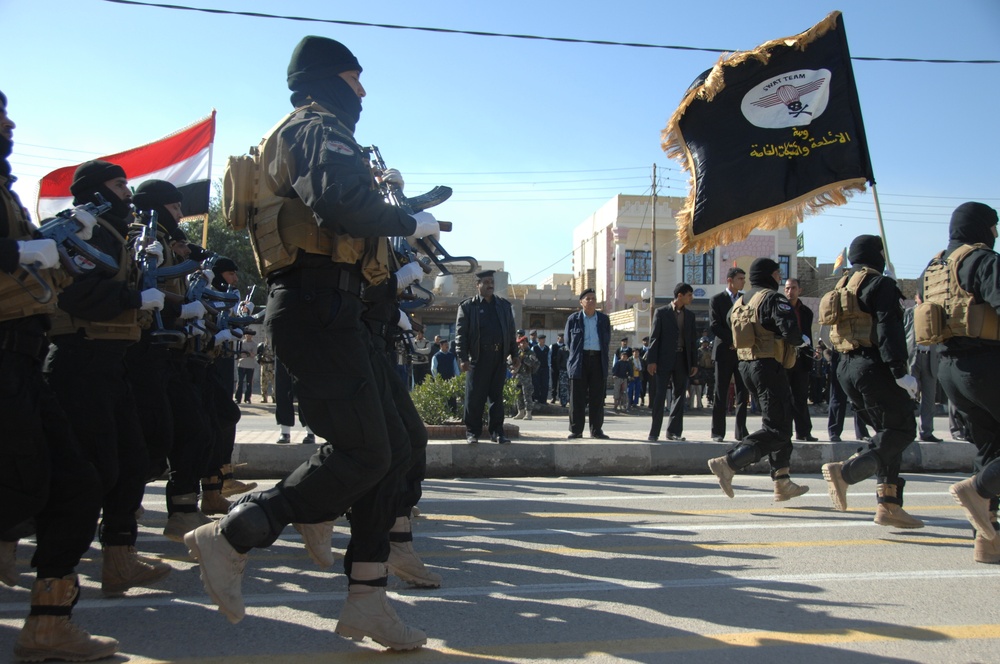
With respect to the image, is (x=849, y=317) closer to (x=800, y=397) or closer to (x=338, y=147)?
(x=338, y=147)

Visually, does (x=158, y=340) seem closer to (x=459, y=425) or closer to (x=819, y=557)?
(x=819, y=557)

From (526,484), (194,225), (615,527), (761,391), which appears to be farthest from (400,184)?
(194,225)

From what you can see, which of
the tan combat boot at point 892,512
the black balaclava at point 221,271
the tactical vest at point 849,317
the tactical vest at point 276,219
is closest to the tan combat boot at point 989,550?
the tan combat boot at point 892,512

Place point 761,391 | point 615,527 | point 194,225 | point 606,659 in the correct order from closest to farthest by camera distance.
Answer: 1. point 606,659
2. point 615,527
3. point 761,391
4. point 194,225

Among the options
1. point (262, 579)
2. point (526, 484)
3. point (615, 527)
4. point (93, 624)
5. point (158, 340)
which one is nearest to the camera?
point (93, 624)

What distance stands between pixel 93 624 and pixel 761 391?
5.23 metres

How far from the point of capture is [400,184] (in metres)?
3.88

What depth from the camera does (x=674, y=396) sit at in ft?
34.6

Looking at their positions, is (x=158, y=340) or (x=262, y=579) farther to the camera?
(x=158, y=340)

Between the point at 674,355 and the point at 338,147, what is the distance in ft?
26.2

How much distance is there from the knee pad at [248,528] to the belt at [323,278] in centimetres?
87

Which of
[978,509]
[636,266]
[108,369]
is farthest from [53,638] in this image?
[636,266]

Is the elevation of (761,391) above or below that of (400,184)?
below

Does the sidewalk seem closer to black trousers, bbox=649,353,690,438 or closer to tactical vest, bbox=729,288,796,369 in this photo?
black trousers, bbox=649,353,690,438
